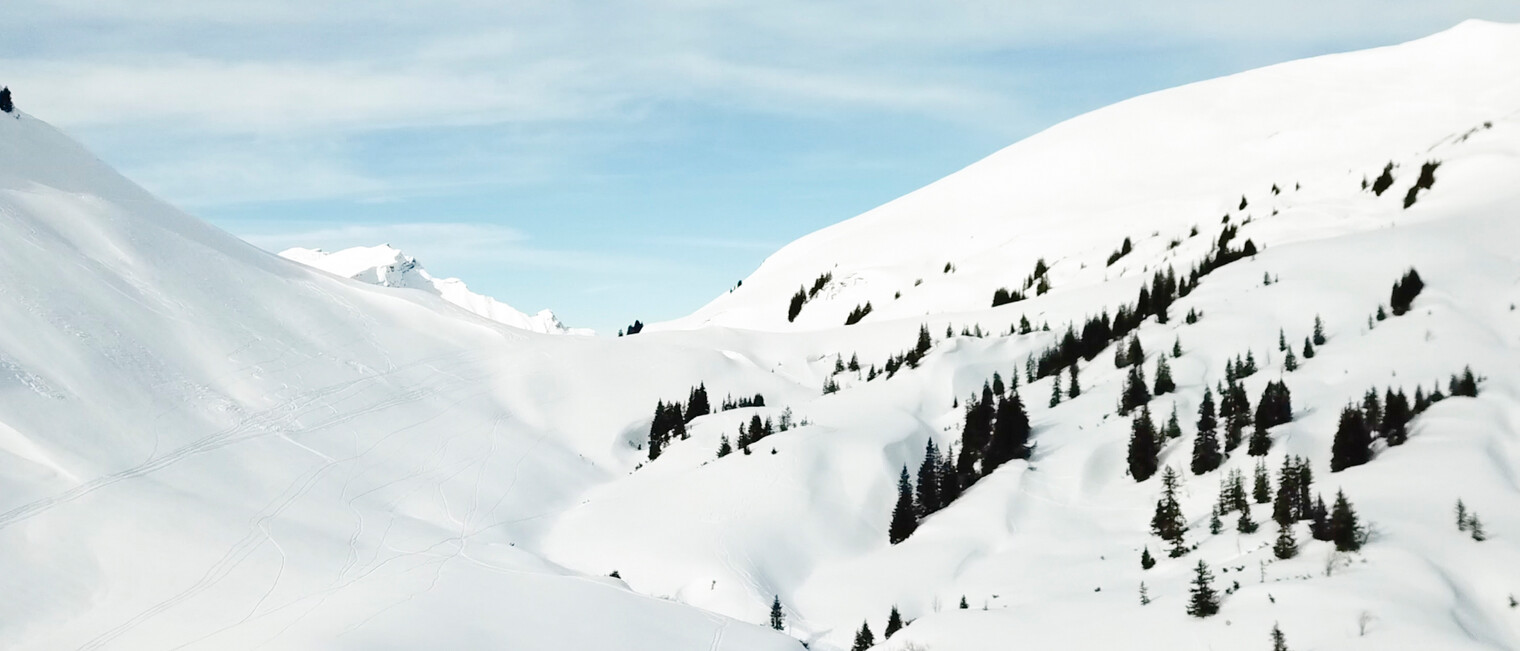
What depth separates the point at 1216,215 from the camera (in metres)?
117

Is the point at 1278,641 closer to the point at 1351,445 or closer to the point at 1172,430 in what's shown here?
the point at 1351,445

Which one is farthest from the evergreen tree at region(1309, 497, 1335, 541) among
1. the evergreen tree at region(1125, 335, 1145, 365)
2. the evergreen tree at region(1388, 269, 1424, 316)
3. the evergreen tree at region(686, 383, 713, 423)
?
the evergreen tree at region(686, 383, 713, 423)

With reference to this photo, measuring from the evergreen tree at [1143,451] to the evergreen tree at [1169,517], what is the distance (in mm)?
4332

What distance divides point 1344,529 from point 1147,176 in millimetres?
109855

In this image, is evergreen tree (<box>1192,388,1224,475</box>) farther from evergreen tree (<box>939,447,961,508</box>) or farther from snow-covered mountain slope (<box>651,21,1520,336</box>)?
snow-covered mountain slope (<box>651,21,1520,336</box>)

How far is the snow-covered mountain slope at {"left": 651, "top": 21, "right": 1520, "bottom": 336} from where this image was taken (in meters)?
121

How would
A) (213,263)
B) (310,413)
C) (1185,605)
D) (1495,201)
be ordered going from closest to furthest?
(1185,605)
(310,413)
(213,263)
(1495,201)

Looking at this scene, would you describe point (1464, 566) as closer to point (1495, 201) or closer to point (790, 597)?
point (790, 597)

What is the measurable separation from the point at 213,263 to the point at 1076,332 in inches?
2508

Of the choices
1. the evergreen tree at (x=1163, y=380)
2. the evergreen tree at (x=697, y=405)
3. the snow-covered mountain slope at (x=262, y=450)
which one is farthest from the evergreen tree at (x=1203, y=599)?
the evergreen tree at (x=697, y=405)

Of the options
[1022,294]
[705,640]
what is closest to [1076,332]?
[1022,294]

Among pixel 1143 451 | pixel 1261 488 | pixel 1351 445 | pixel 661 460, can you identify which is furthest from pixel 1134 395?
pixel 661 460

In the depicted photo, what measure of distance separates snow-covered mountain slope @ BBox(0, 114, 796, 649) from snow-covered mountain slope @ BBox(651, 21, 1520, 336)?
57.7 m

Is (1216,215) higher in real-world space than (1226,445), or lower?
higher
